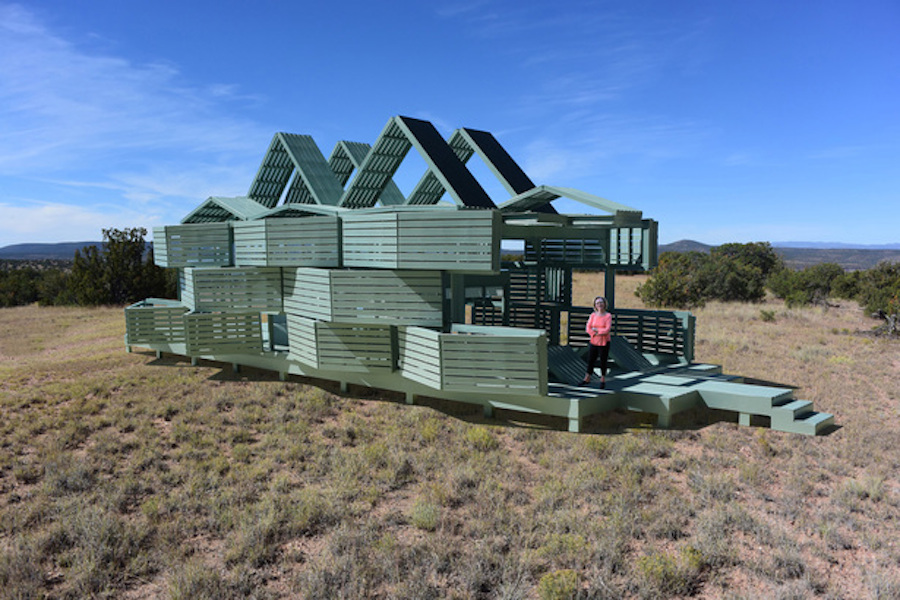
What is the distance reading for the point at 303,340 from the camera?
42.9ft

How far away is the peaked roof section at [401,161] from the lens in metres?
11.9

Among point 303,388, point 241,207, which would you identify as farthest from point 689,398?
point 241,207

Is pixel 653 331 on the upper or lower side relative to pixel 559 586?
upper

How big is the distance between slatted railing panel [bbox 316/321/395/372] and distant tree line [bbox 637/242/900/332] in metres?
20.2

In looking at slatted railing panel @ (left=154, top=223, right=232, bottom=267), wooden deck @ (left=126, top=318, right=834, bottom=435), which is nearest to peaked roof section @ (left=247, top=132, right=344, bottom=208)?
slatted railing panel @ (left=154, top=223, right=232, bottom=267)

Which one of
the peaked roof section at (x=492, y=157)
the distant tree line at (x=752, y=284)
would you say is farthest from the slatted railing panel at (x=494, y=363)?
the distant tree line at (x=752, y=284)

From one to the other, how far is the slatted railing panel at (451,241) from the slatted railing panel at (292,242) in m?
2.13

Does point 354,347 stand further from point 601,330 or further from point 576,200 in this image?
point 576,200

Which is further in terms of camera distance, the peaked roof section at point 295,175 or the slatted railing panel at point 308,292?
the peaked roof section at point 295,175

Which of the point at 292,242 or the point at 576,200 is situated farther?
the point at 292,242

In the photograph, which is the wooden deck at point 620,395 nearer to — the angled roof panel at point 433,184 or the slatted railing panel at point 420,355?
the slatted railing panel at point 420,355

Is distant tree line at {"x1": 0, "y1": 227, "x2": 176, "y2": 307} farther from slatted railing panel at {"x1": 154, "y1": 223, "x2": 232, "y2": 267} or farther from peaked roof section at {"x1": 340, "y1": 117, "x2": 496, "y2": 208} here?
peaked roof section at {"x1": 340, "y1": 117, "x2": 496, "y2": 208}

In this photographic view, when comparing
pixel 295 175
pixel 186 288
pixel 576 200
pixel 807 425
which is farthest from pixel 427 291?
pixel 186 288

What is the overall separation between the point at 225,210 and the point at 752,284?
31.5 meters
